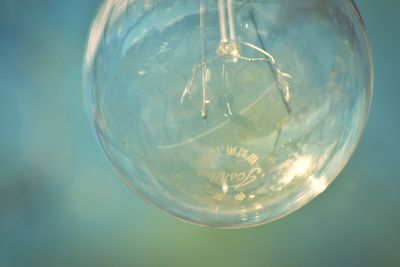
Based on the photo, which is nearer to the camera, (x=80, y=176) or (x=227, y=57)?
(x=227, y=57)

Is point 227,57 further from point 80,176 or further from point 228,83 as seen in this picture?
point 80,176

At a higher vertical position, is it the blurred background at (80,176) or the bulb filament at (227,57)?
the blurred background at (80,176)

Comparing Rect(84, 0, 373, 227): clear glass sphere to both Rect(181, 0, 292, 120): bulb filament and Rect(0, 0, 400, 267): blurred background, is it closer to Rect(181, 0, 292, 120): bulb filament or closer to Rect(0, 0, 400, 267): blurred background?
Rect(181, 0, 292, 120): bulb filament

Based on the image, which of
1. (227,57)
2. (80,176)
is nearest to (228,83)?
(227,57)

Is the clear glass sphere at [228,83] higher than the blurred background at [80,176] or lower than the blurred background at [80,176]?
lower

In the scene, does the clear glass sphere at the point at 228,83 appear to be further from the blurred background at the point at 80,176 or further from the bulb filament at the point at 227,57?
the blurred background at the point at 80,176

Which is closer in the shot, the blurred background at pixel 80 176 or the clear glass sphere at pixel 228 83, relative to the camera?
the clear glass sphere at pixel 228 83

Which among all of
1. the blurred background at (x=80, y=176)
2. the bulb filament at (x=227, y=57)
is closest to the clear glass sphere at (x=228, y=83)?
the bulb filament at (x=227, y=57)
